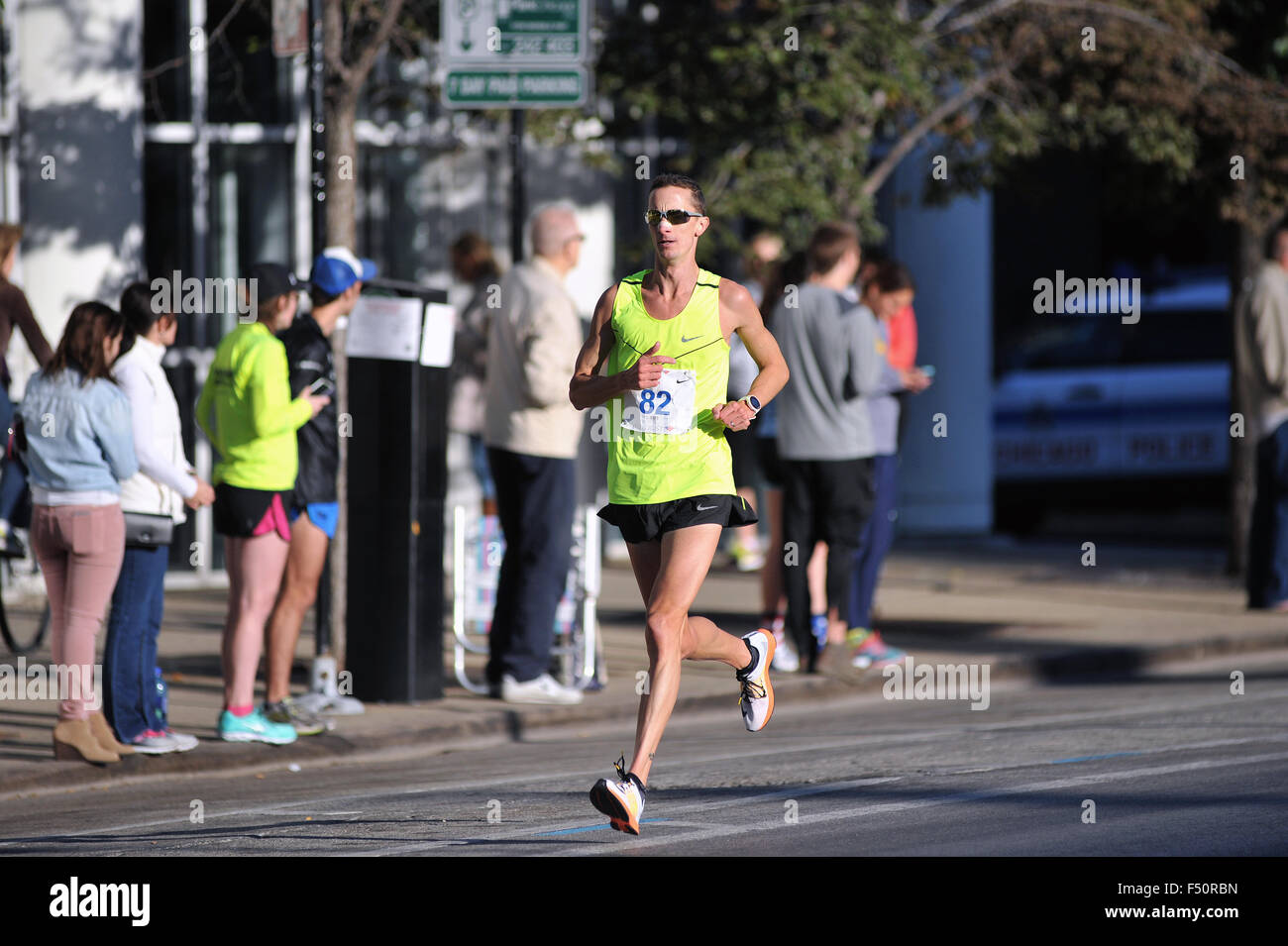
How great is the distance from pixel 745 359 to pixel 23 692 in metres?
4.55

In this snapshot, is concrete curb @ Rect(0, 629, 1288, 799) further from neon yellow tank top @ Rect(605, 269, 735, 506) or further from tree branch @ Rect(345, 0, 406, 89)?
tree branch @ Rect(345, 0, 406, 89)

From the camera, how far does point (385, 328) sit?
9.64 meters

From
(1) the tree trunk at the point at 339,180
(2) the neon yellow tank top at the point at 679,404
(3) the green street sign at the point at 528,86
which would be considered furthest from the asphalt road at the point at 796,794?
(3) the green street sign at the point at 528,86

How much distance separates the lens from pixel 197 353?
1491 cm

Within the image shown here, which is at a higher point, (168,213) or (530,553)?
(168,213)

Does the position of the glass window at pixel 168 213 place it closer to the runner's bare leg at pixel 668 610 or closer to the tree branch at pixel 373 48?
the tree branch at pixel 373 48

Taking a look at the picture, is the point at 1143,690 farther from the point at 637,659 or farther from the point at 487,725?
the point at 487,725

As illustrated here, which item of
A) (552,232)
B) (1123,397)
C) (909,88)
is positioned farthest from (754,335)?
(1123,397)

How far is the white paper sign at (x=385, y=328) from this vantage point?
9.61 metres

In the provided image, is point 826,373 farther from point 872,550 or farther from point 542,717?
point 542,717

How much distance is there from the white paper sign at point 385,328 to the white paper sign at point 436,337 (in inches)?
1.7

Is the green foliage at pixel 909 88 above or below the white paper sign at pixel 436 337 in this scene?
above

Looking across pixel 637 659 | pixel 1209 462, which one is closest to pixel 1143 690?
pixel 637 659

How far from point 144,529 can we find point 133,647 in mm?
496
